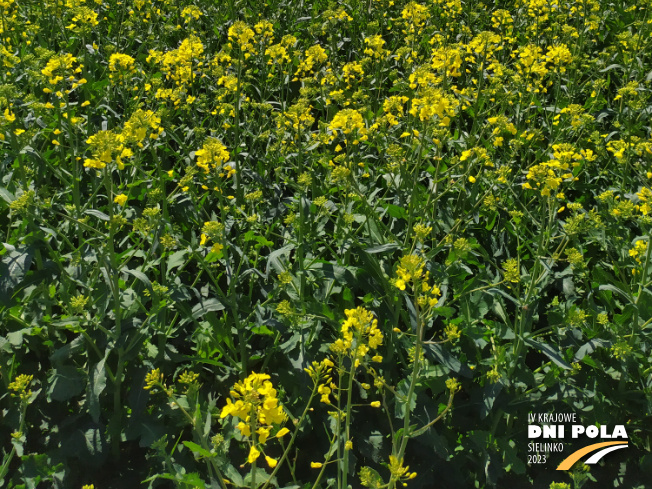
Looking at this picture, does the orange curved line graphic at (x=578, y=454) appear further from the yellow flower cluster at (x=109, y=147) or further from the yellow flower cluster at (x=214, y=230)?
the yellow flower cluster at (x=109, y=147)

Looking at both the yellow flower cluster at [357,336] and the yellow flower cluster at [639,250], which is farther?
the yellow flower cluster at [639,250]

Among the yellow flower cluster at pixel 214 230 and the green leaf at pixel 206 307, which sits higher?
the yellow flower cluster at pixel 214 230

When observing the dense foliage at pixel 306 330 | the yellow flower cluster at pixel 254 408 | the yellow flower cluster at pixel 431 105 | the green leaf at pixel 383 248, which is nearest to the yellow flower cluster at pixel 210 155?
the dense foliage at pixel 306 330

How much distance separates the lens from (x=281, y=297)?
3.39m

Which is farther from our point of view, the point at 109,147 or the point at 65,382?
the point at 65,382

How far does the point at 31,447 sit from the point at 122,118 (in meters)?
2.48

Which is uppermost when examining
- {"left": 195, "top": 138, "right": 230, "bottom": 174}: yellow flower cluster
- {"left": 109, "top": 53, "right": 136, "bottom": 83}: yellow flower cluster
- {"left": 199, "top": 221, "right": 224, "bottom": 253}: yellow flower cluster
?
{"left": 109, "top": 53, "right": 136, "bottom": 83}: yellow flower cluster

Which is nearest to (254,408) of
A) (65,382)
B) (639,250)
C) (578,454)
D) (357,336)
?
(357,336)

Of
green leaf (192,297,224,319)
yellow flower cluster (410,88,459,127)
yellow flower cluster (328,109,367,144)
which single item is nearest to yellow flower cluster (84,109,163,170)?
green leaf (192,297,224,319)

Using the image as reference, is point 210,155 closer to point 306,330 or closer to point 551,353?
point 306,330

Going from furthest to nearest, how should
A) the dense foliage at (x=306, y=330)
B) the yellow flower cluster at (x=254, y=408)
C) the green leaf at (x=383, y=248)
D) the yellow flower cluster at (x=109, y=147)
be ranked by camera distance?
the green leaf at (x=383, y=248), the dense foliage at (x=306, y=330), the yellow flower cluster at (x=109, y=147), the yellow flower cluster at (x=254, y=408)

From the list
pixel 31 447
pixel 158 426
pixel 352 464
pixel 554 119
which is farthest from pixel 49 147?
pixel 554 119

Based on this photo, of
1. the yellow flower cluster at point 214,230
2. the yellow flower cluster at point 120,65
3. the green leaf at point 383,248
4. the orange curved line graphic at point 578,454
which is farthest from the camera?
the yellow flower cluster at point 120,65

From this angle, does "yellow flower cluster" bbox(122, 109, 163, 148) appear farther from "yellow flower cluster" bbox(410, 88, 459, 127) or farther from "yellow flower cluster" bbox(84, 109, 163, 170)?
"yellow flower cluster" bbox(410, 88, 459, 127)
